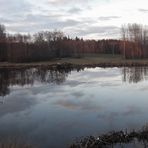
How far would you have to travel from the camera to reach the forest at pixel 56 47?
6981 cm

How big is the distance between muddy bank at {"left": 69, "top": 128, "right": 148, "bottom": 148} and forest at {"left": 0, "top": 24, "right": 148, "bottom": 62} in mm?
55954

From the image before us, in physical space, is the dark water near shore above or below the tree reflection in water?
below

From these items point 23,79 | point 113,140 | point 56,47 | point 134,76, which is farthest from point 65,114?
point 56,47

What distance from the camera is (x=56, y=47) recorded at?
9050cm

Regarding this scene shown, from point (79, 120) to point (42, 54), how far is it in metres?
59.0

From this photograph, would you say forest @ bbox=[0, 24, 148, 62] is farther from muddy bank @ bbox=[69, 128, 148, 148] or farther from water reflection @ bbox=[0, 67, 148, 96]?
muddy bank @ bbox=[69, 128, 148, 148]

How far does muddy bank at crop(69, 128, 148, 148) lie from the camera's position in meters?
12.3

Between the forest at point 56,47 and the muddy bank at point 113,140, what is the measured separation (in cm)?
5595

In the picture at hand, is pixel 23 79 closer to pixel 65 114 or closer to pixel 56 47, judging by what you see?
pixel 65 114

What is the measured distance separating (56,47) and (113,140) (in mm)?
78389

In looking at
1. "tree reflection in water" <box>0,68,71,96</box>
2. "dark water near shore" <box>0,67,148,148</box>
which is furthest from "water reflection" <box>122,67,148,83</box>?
"dark water near shore" <box>0,67,148,148</box>

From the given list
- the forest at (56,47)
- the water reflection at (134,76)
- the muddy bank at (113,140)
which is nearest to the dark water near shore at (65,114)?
the muddy bank at (113,140)

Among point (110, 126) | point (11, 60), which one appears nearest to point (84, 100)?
point (110, 126)

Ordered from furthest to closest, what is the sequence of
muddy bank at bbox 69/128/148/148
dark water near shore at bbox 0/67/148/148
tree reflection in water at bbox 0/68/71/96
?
tree reflection in water at bbox 0/68/71/96 < dark water near shore at bbox 0/67/148/148 < muddy bank at bbox 69/128/148/148
